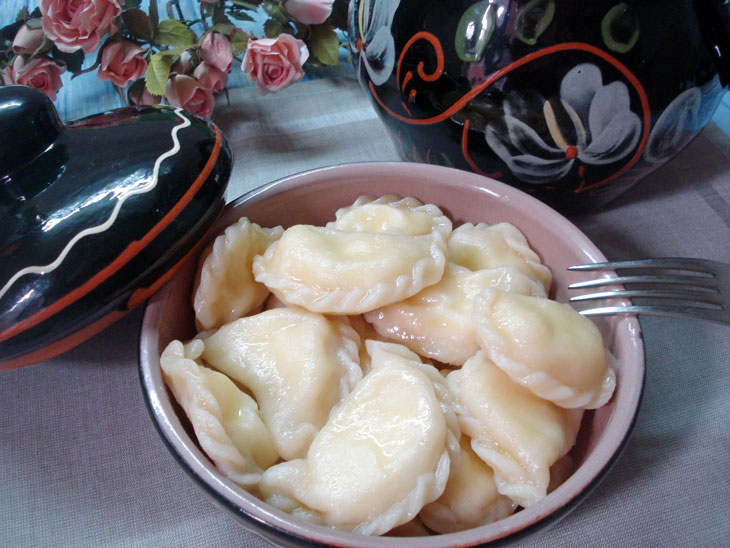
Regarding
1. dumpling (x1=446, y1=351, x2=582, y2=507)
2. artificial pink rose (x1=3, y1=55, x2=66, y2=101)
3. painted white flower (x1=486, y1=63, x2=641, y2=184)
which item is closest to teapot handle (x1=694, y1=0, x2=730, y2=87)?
painted white flower (x1=486, y1=63, x2=641, y2=184)

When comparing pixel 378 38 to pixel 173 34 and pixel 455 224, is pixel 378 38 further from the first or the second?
pixel 173 34

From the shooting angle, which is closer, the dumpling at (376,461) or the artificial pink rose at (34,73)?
the dumpling at (376,461)

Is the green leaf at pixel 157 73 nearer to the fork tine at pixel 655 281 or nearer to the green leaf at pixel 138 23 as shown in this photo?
the green leaf at pixel 138 23

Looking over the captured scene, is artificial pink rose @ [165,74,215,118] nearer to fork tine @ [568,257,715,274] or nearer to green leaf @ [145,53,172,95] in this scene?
green leaf @ [145,53,172,95]

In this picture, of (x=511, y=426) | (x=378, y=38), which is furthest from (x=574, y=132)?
(x=511, y=426)

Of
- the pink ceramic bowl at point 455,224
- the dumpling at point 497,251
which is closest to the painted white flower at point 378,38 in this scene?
the pink ceramic bowl at point 455,224

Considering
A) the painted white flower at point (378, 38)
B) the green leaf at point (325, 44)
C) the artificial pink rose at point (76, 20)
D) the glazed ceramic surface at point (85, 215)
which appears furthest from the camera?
the green leaf at point (325, 44)

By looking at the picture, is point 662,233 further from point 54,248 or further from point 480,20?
point 54,248
